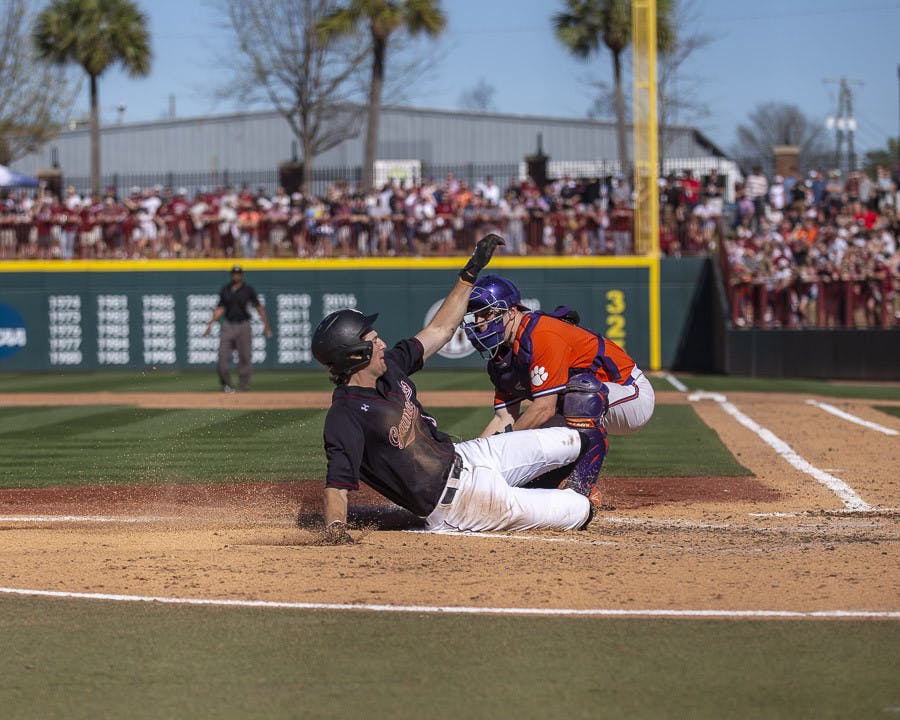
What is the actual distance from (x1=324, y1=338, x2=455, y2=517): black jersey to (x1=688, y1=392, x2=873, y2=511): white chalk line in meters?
3.26

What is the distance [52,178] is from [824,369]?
86.1ft

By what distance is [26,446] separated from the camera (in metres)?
13.9

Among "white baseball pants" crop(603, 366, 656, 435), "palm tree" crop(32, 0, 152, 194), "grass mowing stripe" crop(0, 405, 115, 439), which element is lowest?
"grass mowing stripe" crop(0, 405, 115, 439)

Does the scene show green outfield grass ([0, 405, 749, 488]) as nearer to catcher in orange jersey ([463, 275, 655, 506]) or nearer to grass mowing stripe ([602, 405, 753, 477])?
grass mowing stripe ([602, 405, 753, 477])

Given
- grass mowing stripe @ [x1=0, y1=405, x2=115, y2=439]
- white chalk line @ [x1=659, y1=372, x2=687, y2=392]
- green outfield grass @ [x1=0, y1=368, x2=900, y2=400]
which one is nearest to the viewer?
grass mowing stripe @ [x1=0, y1=405, x2=115, y2=439]

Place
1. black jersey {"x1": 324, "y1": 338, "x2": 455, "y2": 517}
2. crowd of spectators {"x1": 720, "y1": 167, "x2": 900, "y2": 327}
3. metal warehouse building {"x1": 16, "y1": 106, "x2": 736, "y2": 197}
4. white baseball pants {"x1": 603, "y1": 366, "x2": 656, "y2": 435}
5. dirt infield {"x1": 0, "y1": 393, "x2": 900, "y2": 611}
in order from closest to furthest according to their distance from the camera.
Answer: dirt infield {"x1": 0, "y1": 393, "x2": 900, "y2": 611} → black jersey {"x1": 324, "y1": 338, "x2": 455, "y2": 517} → white baseball pants {"x1": 603, "y1": 366, "x2": 656, "y2": 435} → crowd of spectators {"x1": 720, "y1": 167, "x2": 900, "y2": 327} → metal warehouse building {"x1": 16, "y1": 106, "x2": 736, "y2": 197}

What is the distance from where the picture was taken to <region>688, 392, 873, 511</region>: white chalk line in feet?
30.5

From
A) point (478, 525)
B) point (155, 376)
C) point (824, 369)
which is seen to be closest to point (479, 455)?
point (478, 525)

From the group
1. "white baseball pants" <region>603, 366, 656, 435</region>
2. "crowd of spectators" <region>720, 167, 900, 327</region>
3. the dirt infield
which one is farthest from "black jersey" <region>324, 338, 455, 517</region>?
"crowd of spectators" <region>720, 167, 900, 327</region>

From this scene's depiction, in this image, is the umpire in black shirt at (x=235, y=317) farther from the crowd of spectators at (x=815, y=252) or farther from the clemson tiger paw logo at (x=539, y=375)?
the clemson tiger paw logo at (x=539, y=375)

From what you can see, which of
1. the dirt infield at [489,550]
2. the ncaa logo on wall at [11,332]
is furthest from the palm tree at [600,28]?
the dirt infield at [489,550]

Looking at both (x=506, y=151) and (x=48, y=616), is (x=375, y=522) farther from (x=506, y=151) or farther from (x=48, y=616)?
(x=506, y=151)

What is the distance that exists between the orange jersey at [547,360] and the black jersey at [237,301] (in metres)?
12.5

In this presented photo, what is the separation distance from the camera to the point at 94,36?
44.7 meters
